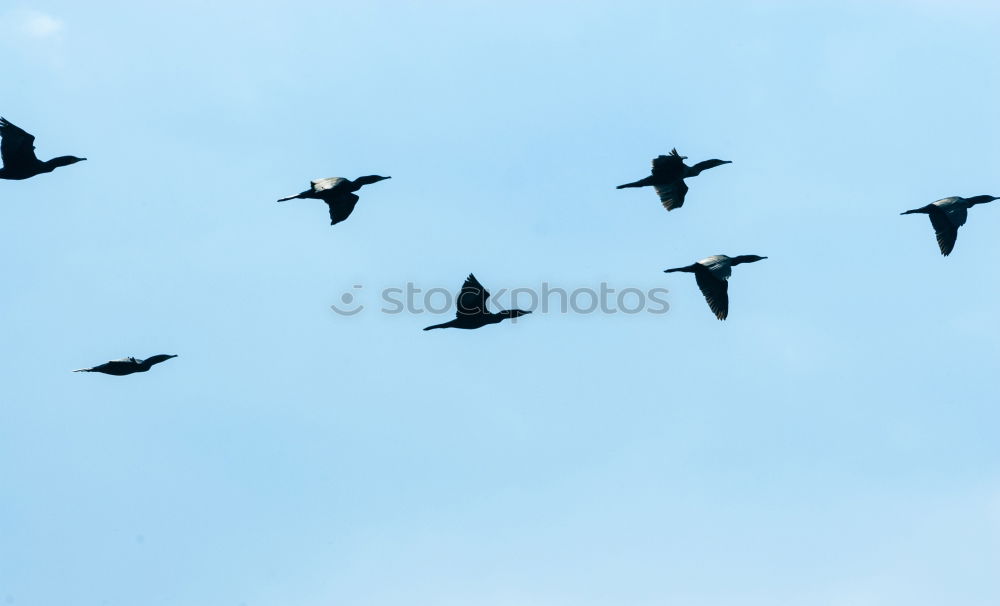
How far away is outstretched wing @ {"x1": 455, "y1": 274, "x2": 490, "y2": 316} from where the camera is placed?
4497 centimetres

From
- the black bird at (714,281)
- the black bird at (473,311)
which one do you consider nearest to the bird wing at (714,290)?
the black bird at (714,281)

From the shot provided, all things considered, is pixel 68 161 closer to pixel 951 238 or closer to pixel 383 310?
pixel 383 310

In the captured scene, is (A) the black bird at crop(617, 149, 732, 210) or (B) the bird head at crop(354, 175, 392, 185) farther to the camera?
(A) the black bird at crop(617, 149, 732, 210)

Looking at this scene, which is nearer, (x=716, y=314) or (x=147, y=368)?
(x=147, y=368)

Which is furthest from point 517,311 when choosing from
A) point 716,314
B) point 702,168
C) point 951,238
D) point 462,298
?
point 951,238

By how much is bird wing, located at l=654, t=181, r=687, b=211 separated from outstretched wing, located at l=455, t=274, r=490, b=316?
10603 mm

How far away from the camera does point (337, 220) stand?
5062cm

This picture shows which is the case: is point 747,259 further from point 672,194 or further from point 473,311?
point 473,311

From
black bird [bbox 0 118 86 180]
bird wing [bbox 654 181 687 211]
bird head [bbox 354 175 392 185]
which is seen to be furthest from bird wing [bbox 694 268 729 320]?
black bird [bbox 0 118 86 180]

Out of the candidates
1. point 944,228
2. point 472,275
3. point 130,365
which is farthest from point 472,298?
point 944,228

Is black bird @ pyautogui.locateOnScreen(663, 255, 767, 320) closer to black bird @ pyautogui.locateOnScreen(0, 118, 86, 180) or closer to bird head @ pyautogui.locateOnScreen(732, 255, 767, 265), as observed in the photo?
bird head @ pyautogui.locateOnScreen(732, 255, 767, 265)

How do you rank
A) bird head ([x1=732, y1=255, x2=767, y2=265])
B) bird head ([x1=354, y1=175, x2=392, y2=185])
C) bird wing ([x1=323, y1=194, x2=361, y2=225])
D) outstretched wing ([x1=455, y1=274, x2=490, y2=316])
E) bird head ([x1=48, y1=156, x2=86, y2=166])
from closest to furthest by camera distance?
outstretched wing ([x1=455, y1=274, x2=490, y2=316]) → bird wing ([x1=323, y1=194, x2=361, y2=225]) → bird head ([x1=48, y1=156, x2=86, y2=166]) → bird head ([x1=354, y1=175, x2=392, y2=185]) → bird head ([x1=732, y1=255, x2=767, y2=265])

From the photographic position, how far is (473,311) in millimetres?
46062

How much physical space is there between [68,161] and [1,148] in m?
2.64
